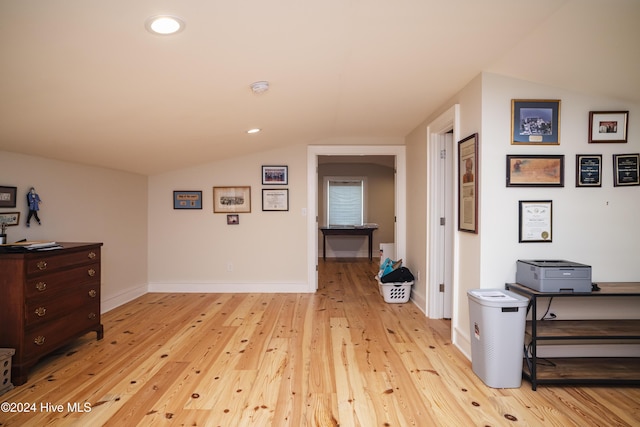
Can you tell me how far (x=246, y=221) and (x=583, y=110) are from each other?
3.94 m

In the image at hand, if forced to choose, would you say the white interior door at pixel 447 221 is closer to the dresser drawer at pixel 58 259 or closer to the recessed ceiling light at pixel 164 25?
the recessed ceiling light at pixel 164 25

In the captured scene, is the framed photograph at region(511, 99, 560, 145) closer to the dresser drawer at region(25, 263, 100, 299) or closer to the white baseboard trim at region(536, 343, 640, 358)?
the white baseboard trim at region(536, 343, 640, 358)

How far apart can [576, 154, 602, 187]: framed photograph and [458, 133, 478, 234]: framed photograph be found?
72 centimetres

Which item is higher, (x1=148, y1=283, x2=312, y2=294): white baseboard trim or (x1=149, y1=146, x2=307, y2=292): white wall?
(x1=149, y1=146, x2=307, y2=292): white wall

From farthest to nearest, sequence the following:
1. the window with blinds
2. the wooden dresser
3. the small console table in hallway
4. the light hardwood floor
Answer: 1. the window with blinds
2. the small console table in hallway
3. the wooden dresser
4. the light hardwood floor

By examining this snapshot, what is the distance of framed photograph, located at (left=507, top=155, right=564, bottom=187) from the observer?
8.45 ft

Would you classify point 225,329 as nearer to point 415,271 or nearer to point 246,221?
point 246,221

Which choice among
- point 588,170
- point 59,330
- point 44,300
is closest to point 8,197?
point 44,300

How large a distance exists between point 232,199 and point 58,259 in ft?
8.13

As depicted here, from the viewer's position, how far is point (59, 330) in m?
2.68

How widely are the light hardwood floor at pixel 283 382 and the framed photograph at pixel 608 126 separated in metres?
1.72

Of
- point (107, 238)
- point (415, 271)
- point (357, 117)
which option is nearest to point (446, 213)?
point (415, 271)

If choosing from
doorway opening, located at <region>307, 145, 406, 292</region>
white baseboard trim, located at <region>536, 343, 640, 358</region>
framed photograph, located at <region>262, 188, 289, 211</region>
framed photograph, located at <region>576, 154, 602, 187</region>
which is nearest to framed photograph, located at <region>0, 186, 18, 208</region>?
framed photograph, located at <region>262, 188, 289, 211</region>

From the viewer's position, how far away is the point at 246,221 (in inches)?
197
